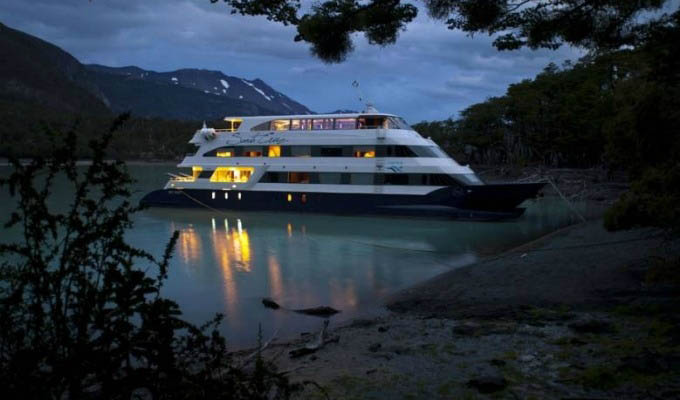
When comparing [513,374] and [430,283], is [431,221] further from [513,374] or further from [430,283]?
[513,374]

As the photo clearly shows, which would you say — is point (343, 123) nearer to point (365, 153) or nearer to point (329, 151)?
point (329, 151)

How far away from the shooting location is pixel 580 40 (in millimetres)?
6020

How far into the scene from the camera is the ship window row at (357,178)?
26.2 metres

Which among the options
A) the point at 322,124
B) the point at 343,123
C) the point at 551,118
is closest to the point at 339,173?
the point at 343,123

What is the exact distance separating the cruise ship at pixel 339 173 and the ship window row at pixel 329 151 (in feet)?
0.17

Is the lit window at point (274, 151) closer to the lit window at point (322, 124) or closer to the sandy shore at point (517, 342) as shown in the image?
the lit window at point (322, 124)

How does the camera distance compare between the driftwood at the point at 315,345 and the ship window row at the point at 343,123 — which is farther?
the ship window row at the point at 343,123

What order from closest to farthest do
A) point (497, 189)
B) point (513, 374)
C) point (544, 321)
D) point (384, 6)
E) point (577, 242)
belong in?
point (384, 6) < point (513, 374) < point (544, 321) < point (577, 242) < point (497, 189)

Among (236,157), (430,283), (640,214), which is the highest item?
(236,157)

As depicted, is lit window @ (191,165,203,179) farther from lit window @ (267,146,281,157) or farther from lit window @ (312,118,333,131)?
lit window @ (312,118,333,131)

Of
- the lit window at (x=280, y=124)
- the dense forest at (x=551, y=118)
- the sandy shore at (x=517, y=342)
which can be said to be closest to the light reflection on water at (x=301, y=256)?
the sandy shore at (x=517, y=342)

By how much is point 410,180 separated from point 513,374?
21.0 m

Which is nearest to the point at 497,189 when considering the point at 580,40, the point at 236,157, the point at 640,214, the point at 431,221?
the point at 431,221

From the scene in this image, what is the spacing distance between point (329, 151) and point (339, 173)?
4.22 feet
